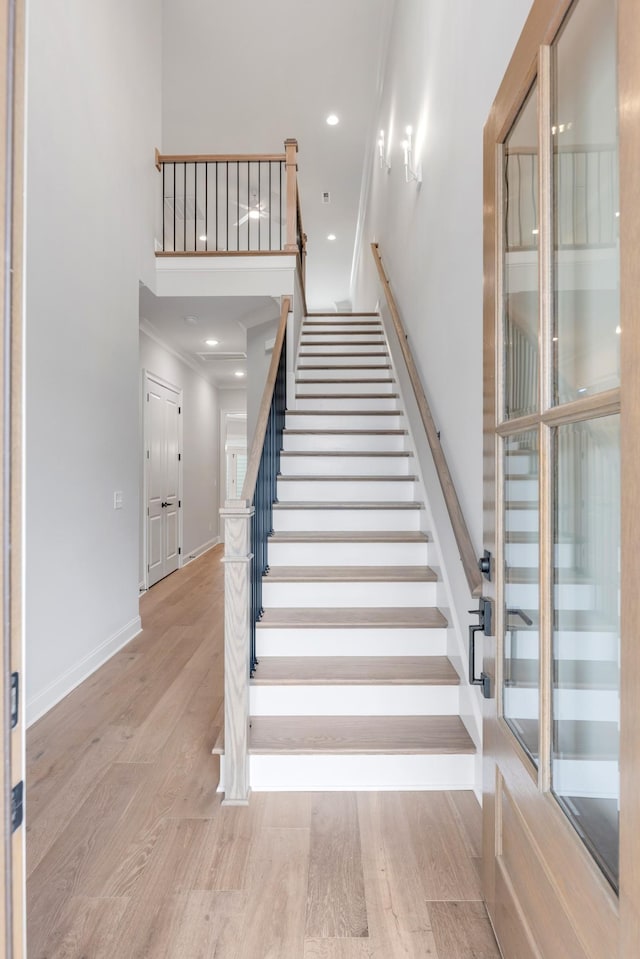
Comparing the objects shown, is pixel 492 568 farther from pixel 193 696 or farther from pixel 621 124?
pixel 193 696

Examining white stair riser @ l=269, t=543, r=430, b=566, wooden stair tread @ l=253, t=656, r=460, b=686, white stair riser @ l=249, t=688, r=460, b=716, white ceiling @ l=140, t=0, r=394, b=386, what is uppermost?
white ceiling @ l=140, t=0, r=394, b=386

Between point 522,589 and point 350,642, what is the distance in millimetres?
1395

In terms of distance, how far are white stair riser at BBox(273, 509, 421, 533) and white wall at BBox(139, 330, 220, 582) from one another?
277cm

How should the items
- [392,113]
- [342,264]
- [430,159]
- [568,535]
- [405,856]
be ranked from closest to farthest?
[568,535] → [405,856] → [430,159] → [392,113] → [342,264]

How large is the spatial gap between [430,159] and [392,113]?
2.36 metres

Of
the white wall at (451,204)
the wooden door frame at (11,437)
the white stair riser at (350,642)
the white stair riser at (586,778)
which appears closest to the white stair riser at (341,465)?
the white wall at (451,204)

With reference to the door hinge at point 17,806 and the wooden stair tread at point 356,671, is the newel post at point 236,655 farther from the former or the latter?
the door hinge at point 17,806

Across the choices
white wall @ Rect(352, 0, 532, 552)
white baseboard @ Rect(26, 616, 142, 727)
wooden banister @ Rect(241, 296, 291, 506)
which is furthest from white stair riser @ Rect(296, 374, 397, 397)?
white baseboard @ Rect(26, 616, 142, 727)

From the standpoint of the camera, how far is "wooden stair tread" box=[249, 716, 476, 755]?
2055 mm

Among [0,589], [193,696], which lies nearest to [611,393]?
[0,589]

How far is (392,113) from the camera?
4.93m

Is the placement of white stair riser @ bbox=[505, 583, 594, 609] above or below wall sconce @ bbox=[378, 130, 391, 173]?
below

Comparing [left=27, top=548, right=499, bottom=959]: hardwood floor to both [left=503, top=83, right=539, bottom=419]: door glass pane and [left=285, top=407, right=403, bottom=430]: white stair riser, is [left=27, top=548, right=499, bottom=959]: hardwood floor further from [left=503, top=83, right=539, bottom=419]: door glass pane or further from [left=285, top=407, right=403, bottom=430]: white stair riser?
[left=285, top=407, right=403, bottom=430]: white stair riser

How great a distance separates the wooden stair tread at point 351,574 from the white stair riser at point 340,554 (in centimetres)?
6
